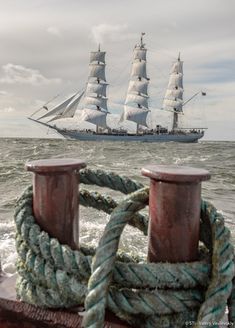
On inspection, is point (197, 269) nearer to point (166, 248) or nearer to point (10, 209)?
point (166, 248)

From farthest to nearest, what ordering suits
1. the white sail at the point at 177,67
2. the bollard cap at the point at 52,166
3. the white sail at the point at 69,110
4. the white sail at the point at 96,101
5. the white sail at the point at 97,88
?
the white sail at the point at 177,67, the white sail at the point at 97,88, the white sail at the point at 96,101, the white sail at the point at 69,110, the bollard cap at the point at 52,166

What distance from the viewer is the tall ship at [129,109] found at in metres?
70.2

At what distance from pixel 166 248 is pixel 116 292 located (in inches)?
11.0

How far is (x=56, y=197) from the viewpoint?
5.70 ft

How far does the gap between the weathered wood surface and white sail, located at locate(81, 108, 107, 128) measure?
6877cm

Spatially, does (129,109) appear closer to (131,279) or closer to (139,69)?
(139,69)

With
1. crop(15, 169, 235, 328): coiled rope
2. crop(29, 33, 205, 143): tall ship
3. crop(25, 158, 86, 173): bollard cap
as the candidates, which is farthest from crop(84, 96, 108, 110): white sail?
crop(15, 169, 235, 328): coiled rope

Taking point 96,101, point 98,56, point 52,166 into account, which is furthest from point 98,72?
Answer: point 52,166

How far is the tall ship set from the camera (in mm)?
70250

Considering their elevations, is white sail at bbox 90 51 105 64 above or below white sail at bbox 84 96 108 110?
above

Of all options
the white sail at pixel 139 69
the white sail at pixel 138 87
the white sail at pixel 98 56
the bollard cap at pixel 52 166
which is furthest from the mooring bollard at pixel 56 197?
the white sail at pixel 98 56

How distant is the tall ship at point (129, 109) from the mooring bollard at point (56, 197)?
65.5 meters

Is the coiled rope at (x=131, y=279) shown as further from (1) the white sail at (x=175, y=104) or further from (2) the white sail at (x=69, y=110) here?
(1) the white sail at (x=175, y=104)

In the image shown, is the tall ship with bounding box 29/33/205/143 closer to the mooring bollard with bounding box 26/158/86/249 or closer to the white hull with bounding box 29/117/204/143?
the white hull with bounding box 29/117/204/143
